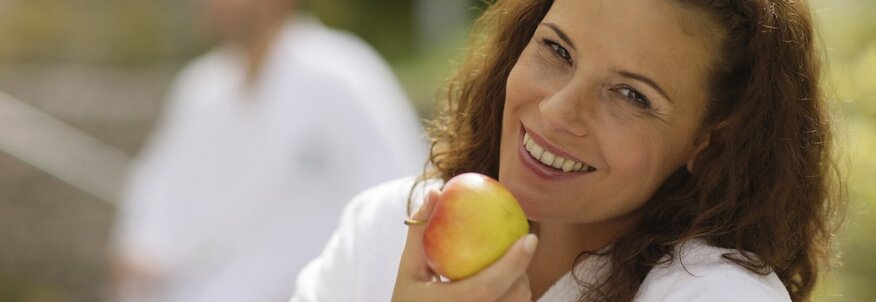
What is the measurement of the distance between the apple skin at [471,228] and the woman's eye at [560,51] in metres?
0.22

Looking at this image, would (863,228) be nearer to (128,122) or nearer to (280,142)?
(280,142)

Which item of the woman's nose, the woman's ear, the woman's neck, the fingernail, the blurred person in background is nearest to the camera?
the fingernail

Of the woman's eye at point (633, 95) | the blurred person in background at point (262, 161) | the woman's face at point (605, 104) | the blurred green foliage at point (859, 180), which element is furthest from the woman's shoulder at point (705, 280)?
the blurred person in background at point (262, 161)

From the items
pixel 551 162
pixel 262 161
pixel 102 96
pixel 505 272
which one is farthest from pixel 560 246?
pixel 102 96

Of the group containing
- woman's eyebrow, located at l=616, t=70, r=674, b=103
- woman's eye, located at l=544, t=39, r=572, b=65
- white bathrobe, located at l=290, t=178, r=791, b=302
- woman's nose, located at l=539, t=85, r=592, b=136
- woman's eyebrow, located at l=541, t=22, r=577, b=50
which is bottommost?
white bathrobe, located at l=290, t=178, r=791, b=302

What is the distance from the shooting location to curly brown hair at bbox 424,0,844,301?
1.74 meters

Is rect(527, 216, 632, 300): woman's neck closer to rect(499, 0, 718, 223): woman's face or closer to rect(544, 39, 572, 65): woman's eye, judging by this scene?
rect(499, 0, 718, 223): woman's face

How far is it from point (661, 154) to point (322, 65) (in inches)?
84.2

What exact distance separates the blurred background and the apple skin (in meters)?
1.98

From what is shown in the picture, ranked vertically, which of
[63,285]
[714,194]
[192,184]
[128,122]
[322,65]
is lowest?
[63,285]

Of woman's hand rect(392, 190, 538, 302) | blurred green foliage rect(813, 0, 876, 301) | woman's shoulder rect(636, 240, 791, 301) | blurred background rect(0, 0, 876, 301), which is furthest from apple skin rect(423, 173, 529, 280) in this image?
blurred background rect(0, 0, 876, 301)

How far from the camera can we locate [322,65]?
3809 millimetres

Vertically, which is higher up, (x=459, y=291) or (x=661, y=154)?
(x=661, y=154)

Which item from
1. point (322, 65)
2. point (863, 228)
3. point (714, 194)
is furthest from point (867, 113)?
point (714, 194)
